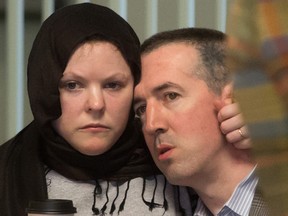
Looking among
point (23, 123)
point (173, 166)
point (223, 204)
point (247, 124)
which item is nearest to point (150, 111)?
point (173, 166)

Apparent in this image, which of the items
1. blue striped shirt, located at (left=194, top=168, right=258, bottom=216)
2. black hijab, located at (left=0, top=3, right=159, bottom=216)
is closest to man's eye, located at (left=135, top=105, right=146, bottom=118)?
black hijab, located at (left=0, top=3, right=159, bottom=216)

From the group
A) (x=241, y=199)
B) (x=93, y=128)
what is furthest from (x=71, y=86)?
(x=241, y=199)

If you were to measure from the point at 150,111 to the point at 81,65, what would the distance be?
7.3 inches

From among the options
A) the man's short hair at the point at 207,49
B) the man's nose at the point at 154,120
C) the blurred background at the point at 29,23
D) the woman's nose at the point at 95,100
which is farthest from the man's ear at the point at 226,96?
the blurred background at the point at 29,23

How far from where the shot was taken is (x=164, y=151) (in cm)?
117

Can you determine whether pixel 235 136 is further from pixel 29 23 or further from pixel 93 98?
pixel 29 23

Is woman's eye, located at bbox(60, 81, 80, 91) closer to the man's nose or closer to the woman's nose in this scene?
the woman's nose

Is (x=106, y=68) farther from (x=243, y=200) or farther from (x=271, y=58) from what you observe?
(x=271, y=58)

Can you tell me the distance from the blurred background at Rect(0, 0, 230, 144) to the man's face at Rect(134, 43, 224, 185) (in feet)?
1.98

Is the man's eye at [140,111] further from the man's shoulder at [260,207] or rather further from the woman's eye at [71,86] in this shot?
the man's shoulder at [260,207]

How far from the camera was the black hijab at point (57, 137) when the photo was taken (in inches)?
46.6

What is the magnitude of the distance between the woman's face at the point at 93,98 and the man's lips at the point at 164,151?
0.36 feet

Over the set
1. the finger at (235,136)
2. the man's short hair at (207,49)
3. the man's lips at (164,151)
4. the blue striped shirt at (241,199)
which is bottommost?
the blue striped shirt at (241,199)

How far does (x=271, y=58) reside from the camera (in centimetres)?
36
